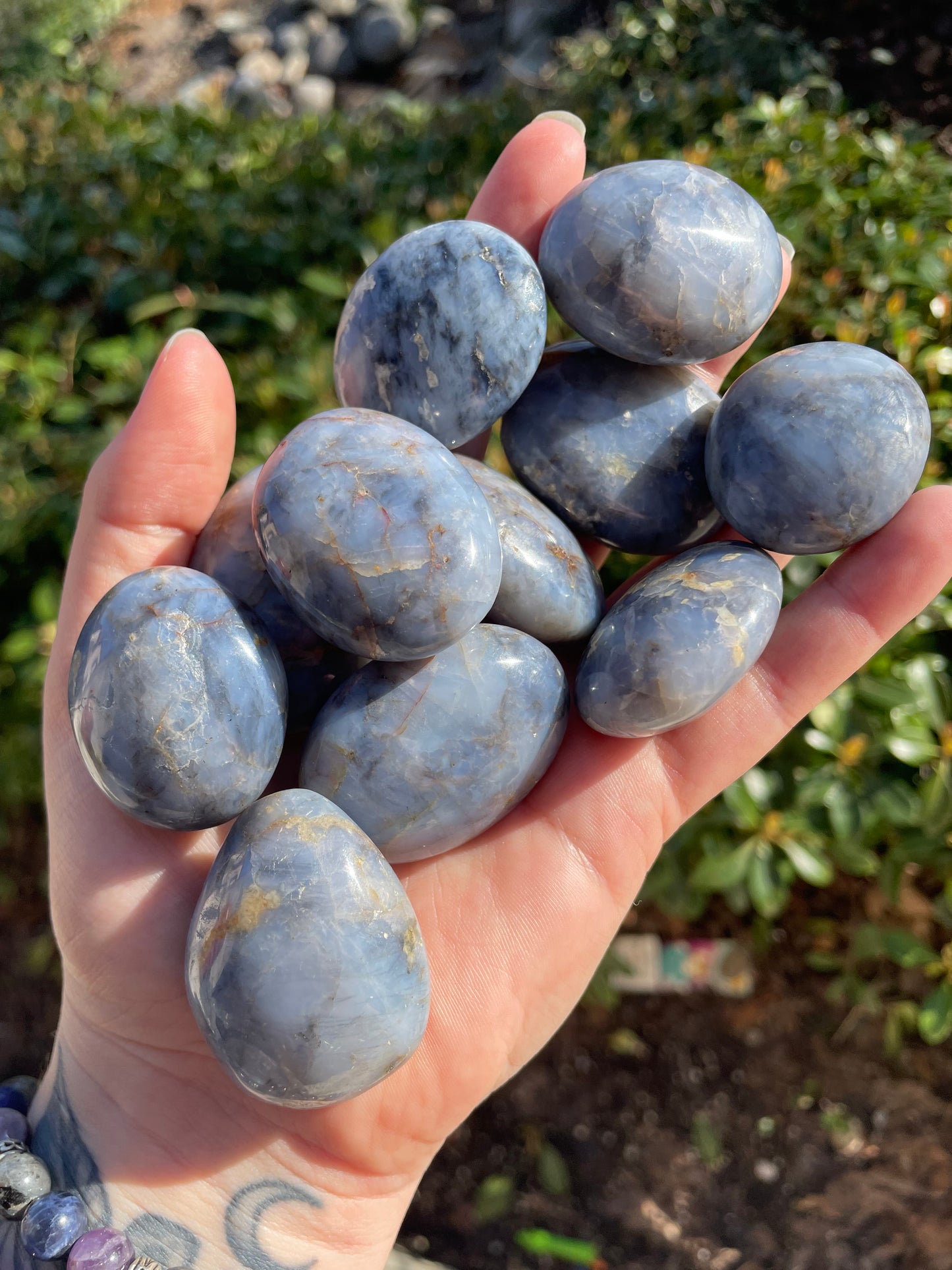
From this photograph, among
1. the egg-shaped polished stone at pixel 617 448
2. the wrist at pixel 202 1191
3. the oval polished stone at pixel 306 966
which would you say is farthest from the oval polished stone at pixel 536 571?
the wrist at pixel 202 1191

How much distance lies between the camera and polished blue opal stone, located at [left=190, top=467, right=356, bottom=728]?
1253 millimetres

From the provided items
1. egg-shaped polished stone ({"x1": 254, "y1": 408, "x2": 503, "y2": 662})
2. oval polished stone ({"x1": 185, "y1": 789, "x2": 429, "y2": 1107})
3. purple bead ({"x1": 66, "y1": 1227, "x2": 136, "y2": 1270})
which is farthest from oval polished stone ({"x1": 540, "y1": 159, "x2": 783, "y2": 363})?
purple bead ({"x1": 66, "y1": 1227, "x2": 136, "y2": 1270})

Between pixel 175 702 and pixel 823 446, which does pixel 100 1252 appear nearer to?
pixel 175 702

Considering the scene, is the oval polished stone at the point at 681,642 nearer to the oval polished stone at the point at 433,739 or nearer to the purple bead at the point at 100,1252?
the oval polished stone at the point at 433,739

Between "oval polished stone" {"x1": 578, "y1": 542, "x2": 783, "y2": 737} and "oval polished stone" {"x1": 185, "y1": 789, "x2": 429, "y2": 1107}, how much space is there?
32 centimetres

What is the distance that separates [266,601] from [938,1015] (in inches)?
47.2

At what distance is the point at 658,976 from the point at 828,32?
9.42 feet

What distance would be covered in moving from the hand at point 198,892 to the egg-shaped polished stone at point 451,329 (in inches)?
8.8

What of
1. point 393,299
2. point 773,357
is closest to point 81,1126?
point 393,299

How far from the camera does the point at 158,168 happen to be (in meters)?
2.74

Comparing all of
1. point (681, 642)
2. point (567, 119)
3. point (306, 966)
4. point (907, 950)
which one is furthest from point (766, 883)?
point (567, 119)

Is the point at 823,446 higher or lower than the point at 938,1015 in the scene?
higher

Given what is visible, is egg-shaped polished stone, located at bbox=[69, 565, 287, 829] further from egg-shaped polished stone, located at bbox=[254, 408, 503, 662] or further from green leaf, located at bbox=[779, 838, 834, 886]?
green leaf, located at bbox=[779, 838, 834, 886]

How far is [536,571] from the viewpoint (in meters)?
1.22
